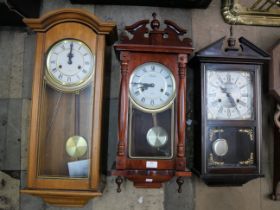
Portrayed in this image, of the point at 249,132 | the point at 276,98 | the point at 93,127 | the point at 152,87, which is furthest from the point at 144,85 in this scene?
the point at 276,98

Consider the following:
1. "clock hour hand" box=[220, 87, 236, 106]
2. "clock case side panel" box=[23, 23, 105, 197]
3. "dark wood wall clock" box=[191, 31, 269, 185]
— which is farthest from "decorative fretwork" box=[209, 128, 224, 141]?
"clock case side panel" box=[23, 23, 105, 197]

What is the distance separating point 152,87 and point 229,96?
0.34 metres

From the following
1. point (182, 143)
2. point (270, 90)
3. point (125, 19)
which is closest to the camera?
point (182, 143)

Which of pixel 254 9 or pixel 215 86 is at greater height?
pixel 254 9

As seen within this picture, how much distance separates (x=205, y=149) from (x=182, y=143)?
13cm

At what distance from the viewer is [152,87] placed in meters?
1.26

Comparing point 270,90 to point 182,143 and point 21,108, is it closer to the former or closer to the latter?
point 182,143

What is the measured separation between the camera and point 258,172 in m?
1.29

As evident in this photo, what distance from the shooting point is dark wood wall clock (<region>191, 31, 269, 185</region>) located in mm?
1287

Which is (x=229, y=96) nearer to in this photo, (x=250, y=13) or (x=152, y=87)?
(x=152, y=87)

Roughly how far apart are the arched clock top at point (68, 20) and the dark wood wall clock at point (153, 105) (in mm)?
93

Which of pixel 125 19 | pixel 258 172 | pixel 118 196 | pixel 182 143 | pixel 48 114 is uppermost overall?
pixel 125 19

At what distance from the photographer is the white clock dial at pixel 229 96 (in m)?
1.31

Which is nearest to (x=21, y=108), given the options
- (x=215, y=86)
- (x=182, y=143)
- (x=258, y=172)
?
(x=182, y=143)
